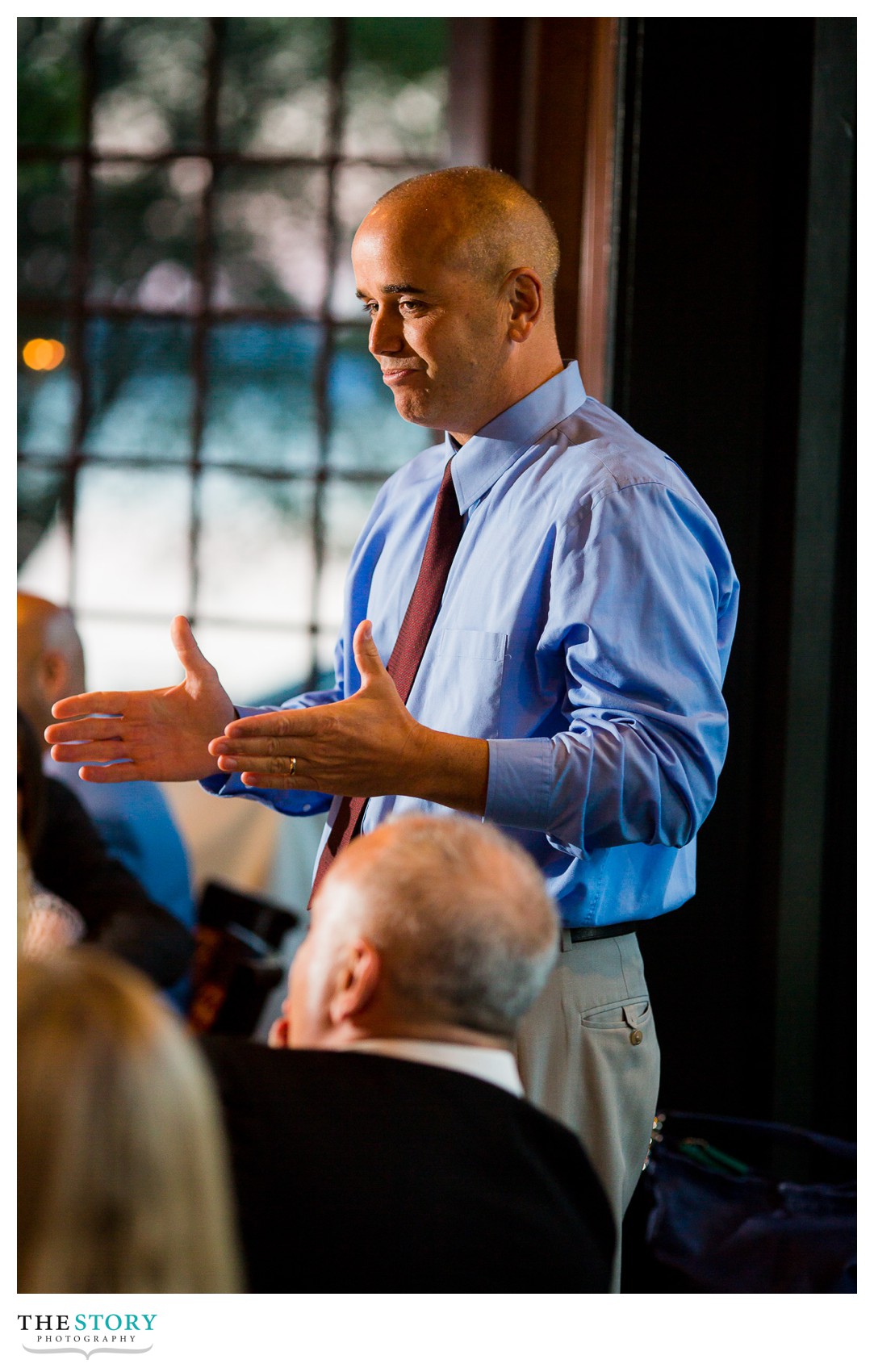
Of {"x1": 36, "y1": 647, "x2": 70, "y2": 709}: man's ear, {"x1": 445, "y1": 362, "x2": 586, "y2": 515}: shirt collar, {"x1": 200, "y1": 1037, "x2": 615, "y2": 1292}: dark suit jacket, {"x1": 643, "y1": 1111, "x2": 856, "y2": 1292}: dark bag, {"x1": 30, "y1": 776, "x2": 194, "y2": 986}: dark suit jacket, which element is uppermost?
{"x1": 445, "y1": 362, "x2": 586, "y2": 515}: shirt collar

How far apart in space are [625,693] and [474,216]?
1.93ft

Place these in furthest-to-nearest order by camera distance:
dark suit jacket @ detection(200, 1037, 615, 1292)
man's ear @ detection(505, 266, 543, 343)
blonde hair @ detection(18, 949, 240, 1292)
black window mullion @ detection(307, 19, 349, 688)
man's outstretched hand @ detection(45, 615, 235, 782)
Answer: black window mullion @ detection(307, 19, 349, 688) → man's ear @ detection(505, 266, 543, 343) → man's outstretched hand @ detection(45, 615, 235, 782) → dark suit jacket @ detection(200, 1037, 615, 1292) → blonde hair @ detection(18, 949, 240, 1292)

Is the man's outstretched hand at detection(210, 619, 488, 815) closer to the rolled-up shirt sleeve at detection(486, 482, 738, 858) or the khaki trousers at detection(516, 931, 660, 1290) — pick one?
the rolled-up shirt sleeve at detection(486, 482, 738, 858)

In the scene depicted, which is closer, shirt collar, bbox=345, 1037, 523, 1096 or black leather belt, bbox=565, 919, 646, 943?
shirt collar, bbox=345, 1037, 523, 1096

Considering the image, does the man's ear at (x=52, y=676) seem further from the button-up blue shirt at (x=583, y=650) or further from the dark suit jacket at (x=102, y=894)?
the button-up blue shirt at (x=583, y=650)

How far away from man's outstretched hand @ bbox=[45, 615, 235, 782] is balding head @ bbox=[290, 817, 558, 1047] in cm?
47

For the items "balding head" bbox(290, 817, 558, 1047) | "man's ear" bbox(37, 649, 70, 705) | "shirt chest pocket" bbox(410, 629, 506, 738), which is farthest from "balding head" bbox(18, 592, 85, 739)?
"balding head" bbox(290, 817, 558, 1047)

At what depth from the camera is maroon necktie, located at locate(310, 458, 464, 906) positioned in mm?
1518

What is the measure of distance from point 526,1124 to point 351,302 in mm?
2672

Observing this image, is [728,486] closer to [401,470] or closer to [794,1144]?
[401,470]

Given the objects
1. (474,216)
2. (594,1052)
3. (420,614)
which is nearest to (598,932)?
(594,1052)

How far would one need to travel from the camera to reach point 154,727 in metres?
1.44

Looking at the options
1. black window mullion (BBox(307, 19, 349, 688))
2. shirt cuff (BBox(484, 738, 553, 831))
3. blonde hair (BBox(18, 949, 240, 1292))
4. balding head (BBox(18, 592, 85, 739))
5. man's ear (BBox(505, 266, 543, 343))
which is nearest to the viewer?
blonde hair (BBox(18, 949, 240, 1292))
